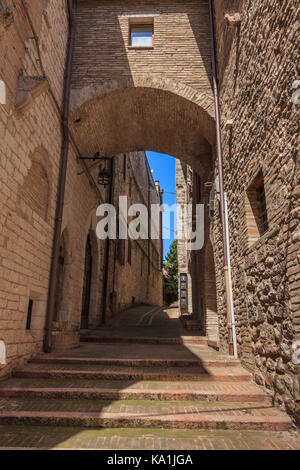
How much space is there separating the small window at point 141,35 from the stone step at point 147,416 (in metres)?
8.61

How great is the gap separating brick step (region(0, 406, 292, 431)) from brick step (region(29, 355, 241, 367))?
1.77m

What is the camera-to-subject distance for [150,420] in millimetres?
3463

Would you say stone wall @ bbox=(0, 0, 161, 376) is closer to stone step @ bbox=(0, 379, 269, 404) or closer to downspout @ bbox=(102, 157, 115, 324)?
stone step @ bbox=(0, 379, 269, 404)

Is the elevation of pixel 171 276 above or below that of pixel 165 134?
below

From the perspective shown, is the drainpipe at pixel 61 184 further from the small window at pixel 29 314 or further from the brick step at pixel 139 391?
the brick step at pixel 139 391

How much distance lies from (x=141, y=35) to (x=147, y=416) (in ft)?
30.3

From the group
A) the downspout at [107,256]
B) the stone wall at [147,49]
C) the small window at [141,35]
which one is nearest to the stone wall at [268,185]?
the stone wall at [147,49]

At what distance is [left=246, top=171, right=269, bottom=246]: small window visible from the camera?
16.8 feet

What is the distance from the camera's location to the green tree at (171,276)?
30.4 metres

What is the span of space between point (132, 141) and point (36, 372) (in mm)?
7408

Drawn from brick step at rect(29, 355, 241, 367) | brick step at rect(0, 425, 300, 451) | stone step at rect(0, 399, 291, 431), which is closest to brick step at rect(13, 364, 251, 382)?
brick step at rect(29, 355, 241, 367)

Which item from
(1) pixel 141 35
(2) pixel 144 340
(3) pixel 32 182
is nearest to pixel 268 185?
(3) pixel 32 182

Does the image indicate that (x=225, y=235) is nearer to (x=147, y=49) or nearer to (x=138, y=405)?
(x=138, y=405)
